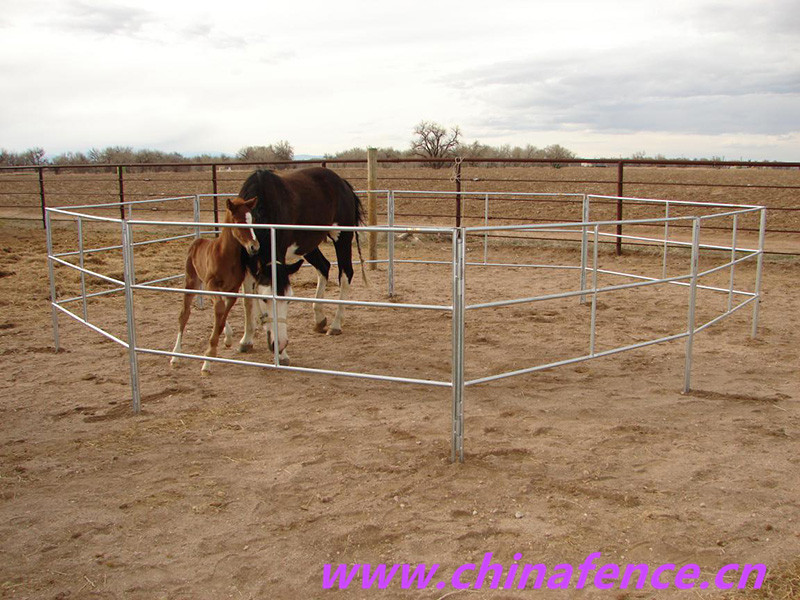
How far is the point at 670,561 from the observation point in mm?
2750

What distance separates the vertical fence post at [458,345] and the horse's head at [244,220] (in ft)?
6.39

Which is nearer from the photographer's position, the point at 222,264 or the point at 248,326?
the point at 222,264

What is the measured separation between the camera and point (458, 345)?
356 cm

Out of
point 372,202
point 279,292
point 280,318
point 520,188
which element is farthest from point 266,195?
point 520,188

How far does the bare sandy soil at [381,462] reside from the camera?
2820 millimetres

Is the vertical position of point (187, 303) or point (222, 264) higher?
point (222, 264)

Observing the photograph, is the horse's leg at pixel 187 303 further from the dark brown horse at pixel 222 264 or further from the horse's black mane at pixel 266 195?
the horse's black mane at pixel 266 195

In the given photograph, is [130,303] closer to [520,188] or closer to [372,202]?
[372,202]

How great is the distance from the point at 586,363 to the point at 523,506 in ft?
8.54

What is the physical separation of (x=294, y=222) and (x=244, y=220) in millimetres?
1129

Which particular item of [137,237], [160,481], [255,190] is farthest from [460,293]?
[137,237]

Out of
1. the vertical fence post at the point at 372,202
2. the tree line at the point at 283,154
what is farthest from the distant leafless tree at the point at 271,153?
the vertical fence post at the point at 372,202

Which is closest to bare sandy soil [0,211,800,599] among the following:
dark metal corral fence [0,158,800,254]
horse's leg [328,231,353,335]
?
horse's leg [328,231,353,335]

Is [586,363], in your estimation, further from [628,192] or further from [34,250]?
[628,192]
